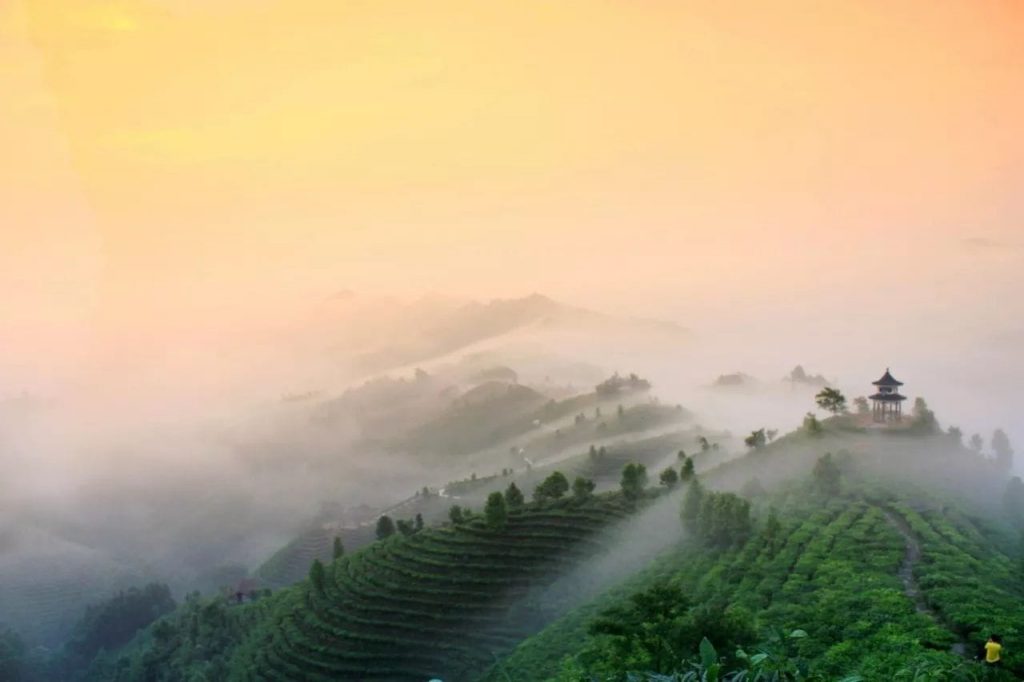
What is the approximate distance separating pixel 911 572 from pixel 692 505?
16.0 metres

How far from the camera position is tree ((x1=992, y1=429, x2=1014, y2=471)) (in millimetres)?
55406

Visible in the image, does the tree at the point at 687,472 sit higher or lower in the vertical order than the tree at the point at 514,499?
higher

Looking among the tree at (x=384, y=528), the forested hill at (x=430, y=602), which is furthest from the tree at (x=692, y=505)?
the tree at (x=384, y=528)

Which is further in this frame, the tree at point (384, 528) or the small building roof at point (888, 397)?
the tree at point (384, 528)

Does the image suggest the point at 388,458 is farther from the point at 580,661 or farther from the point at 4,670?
the point at 580,661

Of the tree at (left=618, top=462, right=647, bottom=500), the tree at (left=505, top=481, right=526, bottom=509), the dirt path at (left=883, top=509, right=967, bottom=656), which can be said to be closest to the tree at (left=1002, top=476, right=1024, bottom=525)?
the dirt path at (left=883, top=509, right=967, bottom=656)

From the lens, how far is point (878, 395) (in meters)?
55.8

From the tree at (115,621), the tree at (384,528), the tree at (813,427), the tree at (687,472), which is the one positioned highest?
the tree at (813,427)

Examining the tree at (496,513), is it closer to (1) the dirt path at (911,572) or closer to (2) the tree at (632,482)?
(2) the tree at (632,482)

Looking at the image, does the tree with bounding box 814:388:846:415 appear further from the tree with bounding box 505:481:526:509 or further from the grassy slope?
the tree with bounding box 505:481:526:509

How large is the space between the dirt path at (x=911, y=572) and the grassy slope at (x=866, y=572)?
0.60 feet

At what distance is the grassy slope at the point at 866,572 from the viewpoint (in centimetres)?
2183

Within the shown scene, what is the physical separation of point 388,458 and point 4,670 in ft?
227

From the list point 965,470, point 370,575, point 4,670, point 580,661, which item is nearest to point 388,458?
point 4,670
